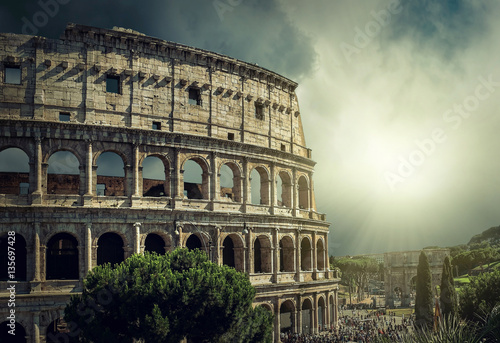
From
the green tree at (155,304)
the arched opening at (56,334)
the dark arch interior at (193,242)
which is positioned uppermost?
the dark arch interior at (193,242)

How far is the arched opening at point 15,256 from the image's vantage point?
28.7 m

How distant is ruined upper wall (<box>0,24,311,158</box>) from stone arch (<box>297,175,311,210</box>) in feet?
14.8

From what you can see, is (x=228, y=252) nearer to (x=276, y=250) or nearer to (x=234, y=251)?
(x=234, y=251)

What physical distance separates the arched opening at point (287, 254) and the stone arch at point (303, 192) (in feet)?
13.3

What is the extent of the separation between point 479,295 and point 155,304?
83.7 feet

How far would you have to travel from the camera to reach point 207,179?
34.1 metres

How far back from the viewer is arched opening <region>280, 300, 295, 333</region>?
3725 cm

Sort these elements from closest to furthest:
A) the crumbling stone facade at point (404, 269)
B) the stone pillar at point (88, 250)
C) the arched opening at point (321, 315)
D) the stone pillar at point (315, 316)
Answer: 1. the stone pillar at point (88, 250)
2. the stone pillar at point (315, 316)
3. the arched opening at point (321, 315)
4. the crumbling stone facade at point (404, 269)

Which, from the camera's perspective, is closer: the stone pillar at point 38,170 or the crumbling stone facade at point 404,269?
the stone pillar at point 38,170

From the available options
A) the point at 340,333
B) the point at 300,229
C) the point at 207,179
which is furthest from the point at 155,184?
the point at 340,333

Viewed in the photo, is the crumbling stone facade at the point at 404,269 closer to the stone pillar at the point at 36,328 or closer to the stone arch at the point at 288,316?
the stone arch at the point at 288,316

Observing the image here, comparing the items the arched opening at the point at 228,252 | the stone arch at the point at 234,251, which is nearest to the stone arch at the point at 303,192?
the arched opening at the point at 228,252

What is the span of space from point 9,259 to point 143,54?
14711 millimetres

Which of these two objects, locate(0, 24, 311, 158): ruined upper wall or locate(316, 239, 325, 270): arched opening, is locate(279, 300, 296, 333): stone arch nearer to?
locate(316, 239, 325, 270): arched opening
